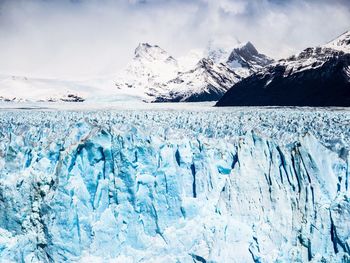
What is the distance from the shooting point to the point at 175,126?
16.8 meters

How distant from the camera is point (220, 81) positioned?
6625cm

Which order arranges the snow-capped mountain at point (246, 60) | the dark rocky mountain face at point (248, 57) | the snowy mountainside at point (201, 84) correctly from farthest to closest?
the dark rocky mountain face at point (248, 57) < the snow-capped mountain at point (246, 60) < the snowy mountainside at point (201, 84)

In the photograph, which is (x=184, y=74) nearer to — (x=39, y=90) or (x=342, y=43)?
(x=39, y=90)

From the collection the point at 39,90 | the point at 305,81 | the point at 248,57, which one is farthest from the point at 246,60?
the point at 305,81

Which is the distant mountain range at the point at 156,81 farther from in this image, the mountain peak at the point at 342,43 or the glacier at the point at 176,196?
the glacier at the point at 176,196

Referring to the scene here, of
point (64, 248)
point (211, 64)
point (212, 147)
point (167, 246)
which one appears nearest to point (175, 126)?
point (212, 147)

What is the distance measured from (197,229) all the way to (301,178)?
3468 millimetres

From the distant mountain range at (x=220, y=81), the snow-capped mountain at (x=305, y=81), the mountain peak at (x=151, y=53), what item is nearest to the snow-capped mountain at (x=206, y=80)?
the distant mountain range at (x=220, y=81)

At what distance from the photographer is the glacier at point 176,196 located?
13.4 meters

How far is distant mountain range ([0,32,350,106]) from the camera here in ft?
101

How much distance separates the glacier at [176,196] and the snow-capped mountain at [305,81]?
49.5 feet

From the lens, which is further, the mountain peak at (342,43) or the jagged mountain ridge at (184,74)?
the jagged mountain ridge at (184,74)

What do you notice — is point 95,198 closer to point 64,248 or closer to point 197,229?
point 64,248

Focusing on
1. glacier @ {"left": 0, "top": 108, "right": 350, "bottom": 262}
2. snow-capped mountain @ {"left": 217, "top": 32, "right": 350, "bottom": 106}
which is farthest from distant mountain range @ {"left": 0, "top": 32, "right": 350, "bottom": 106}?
glacier @ {"left": 0, "top": 108, "right": 350, "bottom": 262}
